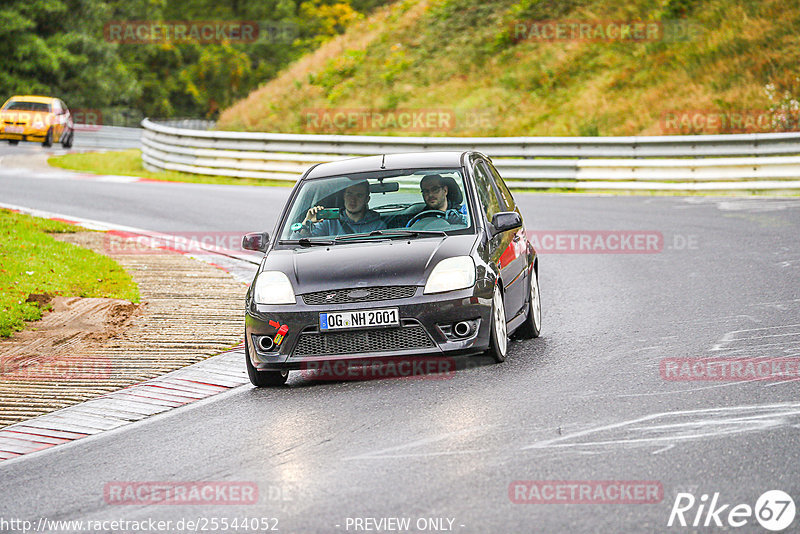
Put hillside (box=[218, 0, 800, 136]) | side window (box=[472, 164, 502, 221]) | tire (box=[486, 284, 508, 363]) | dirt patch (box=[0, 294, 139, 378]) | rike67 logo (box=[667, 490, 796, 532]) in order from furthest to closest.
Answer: hillside (box=[218, 0, 800, 136])
dirt patch (box=[0, 294, 139, 378])
side window (box=[472, 164, 502, 221])
tire (box=[486, 284, 508, 363])
rike67 logo (box=[667, 490, 796, 532])

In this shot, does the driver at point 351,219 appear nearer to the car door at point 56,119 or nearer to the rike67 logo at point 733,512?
the rike67 logo at point 733,512

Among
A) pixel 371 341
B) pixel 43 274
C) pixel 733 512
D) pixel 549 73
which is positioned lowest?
pixel 549 73

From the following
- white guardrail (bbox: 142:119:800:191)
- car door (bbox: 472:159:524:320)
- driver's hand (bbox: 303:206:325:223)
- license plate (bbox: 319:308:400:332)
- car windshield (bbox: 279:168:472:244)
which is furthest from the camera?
white guardrail (bbox: 142:119:800:191)

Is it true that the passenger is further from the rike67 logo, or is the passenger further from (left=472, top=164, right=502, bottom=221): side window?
the rike67 logo

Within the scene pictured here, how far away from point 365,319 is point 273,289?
0.77m

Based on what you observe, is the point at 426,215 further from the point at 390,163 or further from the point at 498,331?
the point at 498,331

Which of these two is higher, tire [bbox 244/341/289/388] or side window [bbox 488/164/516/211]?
side window [bbox 488/164/516/211]

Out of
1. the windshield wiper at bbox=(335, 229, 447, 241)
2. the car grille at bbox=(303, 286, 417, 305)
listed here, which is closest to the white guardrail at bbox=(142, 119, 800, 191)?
the windshield wiper at bbox=(335, 229, 447, 241)

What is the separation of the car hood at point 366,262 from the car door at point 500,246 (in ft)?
0.89

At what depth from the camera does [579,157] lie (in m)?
24.2

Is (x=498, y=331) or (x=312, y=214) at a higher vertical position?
(x=312, y=214)

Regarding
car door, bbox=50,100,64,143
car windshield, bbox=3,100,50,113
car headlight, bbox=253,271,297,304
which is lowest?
car door, bbox=50,100,64,143

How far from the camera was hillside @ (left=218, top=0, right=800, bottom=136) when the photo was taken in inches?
1142

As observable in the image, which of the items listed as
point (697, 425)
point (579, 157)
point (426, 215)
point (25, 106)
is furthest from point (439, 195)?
point (25, 106)
